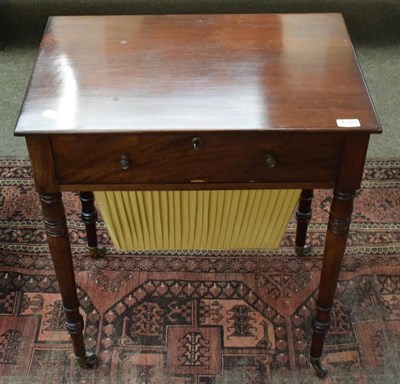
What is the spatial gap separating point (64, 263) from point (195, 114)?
1.38 feet

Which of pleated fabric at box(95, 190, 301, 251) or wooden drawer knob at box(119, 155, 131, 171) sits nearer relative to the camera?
wooden drawer knob at box(119, 155, 131, 171)

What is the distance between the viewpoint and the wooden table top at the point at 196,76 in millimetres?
1139

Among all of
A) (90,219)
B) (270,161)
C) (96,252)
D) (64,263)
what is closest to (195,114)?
(270,161)

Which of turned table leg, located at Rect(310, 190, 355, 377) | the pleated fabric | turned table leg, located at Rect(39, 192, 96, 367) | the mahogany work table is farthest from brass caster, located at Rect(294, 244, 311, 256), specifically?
turned table leg, located at Rect(39, 192, 96, 367)

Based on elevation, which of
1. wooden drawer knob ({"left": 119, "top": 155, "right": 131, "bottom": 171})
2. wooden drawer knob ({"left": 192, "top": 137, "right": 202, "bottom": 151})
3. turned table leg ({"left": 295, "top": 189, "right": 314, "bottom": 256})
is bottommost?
turned table leg ({"left": 295, "top": 189, "right": 314, "bottom": 256})

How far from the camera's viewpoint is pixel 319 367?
155 centimetres

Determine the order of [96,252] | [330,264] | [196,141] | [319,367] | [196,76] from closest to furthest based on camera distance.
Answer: [196,141]
[196,76]
[330,264]
[319,367]
[96,252]

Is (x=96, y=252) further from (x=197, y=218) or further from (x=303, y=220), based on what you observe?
(x=303, y=220)

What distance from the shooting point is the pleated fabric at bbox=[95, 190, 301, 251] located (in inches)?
58.6

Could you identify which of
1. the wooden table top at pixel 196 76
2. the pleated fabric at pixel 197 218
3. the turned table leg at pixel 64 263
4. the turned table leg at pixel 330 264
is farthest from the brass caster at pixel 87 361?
the wooden table top at pixel 196 76

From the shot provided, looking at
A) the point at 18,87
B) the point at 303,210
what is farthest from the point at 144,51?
the point at 18,87

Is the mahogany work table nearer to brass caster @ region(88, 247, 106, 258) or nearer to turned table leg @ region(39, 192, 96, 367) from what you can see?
turned table leg @ region(39, 192, 96, 367)

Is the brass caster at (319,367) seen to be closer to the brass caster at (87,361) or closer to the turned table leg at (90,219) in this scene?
the brass caster at (87,361)

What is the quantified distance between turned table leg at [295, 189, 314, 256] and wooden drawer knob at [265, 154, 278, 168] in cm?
51
